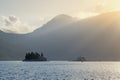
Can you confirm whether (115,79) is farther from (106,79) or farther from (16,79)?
(16,79)

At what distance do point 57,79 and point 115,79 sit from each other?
1855cm

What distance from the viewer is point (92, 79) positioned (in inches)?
3939

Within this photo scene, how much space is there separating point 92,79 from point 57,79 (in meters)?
11.2

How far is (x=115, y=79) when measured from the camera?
336 ft

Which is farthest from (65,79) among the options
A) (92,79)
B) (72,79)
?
(92,79)

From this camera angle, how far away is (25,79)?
100938 millimetres

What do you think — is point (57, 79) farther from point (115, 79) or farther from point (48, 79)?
point (115, 79)

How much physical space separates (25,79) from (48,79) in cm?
732

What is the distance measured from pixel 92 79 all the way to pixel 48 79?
14.0 m

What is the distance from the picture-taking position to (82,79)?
100m

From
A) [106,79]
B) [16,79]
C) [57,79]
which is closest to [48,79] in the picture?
[57,79]

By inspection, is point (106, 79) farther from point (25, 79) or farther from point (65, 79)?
point (25, 79)

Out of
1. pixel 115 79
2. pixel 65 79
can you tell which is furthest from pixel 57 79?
pixel 115 79

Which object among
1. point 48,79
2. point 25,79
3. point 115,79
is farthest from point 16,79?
point 115,79
